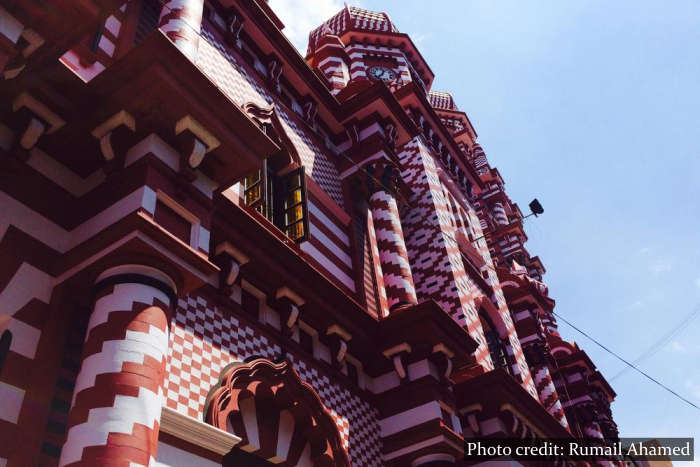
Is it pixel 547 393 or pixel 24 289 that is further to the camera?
pixel 547 393

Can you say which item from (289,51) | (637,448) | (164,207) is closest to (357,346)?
(164,207)

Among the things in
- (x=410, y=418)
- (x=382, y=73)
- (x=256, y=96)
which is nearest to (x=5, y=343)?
(x=410, y=418)

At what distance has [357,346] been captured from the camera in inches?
433

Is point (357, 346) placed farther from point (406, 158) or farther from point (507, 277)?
point (507, 277)

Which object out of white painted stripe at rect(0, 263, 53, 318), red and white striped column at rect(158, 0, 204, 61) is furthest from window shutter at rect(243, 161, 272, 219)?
white painted stripe at rect(0, 263, 53, 318)

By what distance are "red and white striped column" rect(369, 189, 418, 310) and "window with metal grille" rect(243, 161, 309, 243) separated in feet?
9.21

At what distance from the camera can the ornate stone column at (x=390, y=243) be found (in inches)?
509

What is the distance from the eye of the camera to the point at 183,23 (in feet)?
31.8

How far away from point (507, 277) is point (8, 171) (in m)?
19.7

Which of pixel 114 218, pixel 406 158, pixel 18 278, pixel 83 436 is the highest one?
pixel 406 158

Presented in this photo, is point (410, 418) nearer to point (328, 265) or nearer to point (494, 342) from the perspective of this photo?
point (328, 265)

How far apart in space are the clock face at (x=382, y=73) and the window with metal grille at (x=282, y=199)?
42.0ft

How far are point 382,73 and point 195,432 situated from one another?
19.9 meters

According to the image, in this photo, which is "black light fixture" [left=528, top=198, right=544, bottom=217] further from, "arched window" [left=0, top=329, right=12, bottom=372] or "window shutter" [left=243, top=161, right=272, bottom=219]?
"arched window" [left=0, top=329, right=12, bottom=372]
